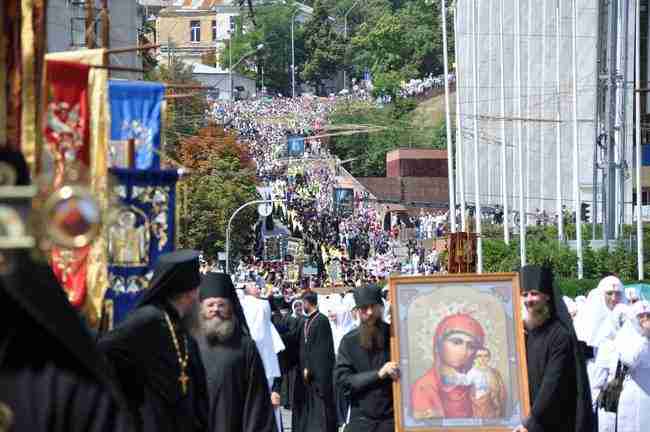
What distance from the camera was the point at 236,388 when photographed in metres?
10.8

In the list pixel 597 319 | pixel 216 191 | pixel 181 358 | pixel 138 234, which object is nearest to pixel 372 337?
pixel 138 234

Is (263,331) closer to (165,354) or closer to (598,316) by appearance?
(598,316)

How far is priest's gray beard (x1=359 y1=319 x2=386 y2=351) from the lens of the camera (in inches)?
509

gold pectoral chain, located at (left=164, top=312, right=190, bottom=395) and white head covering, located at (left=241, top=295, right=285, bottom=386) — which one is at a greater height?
gold pectoral chain, located at (left=164, top=312, right=190, bottom=395)

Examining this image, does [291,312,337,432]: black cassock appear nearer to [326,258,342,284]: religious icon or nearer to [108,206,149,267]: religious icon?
[108,206,149,267]: religious icon

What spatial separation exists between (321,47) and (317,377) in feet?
531

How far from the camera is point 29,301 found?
11.2ft

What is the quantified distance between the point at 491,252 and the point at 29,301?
166 feet

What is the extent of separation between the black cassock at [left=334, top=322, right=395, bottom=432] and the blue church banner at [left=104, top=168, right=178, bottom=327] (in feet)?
5.84

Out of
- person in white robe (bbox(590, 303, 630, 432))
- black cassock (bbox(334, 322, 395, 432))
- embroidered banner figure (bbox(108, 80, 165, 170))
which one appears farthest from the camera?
person in white robe (bbox(590, 303, 630, 432))

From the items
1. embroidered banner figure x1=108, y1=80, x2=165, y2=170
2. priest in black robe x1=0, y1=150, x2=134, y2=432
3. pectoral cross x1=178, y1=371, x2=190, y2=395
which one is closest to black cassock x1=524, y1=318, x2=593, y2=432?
embroidered banner figure x1=108, y1=80, x2=165, y2=170

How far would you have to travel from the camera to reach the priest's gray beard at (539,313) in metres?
12.2

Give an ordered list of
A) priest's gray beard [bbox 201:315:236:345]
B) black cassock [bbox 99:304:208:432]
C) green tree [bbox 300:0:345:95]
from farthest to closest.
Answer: green tree [bbox 300:0:345:95], priest's gray beard [bbox 201:315:236:345], black cassock [bbox 99:304:208:432]

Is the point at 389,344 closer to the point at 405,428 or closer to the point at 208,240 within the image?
the point at 405,428
